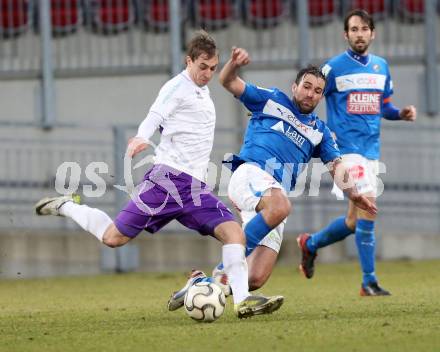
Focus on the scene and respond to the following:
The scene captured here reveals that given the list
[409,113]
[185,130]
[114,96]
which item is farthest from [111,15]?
[185,130]

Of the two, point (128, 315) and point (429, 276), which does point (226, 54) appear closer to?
point (429, 276)

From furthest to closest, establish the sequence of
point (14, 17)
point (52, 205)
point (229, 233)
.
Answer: point (14, 17)
point (52, 205)
point (229, 233)

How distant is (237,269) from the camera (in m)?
7.82

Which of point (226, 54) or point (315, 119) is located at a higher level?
point (226, 54)

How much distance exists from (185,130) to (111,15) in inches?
372

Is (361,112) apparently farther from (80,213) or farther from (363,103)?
(80,213)

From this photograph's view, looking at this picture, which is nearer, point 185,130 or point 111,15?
point 185,130

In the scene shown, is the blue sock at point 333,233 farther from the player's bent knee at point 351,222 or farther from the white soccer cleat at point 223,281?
the white soccer cleat at point 223,281

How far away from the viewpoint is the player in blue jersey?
27.7 feet

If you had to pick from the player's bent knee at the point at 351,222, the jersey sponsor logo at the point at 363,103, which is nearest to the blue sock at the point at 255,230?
the jersey sponsor logo at the point at 363,103

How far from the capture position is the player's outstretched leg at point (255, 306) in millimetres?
7676

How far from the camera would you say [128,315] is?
868 cm

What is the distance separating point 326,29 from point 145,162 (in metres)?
4.29

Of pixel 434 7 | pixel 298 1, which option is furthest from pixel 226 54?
pixel 434 7
